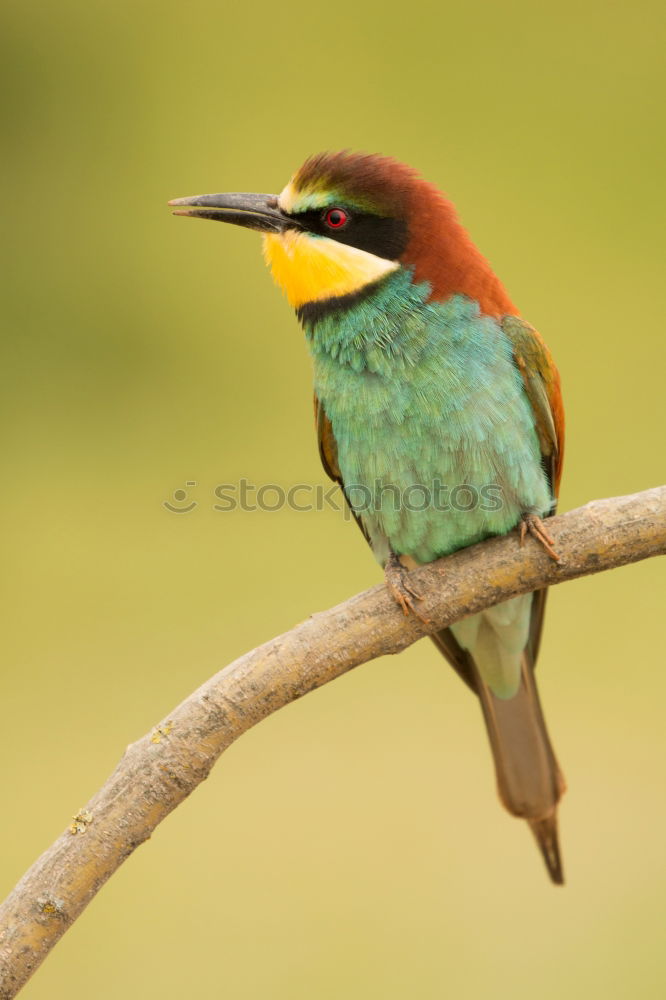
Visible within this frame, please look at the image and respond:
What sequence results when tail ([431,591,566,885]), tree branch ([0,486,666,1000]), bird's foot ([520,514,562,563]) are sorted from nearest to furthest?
tree branch ([0,486,666,1000]) → bird's foot ([520,514,562,563]) → tail ([431,591,566,885])

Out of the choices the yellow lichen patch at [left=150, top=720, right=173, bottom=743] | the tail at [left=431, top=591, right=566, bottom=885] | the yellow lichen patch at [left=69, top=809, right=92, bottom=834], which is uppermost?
the tail at [left=431, top=591, right=566, bottom=885]

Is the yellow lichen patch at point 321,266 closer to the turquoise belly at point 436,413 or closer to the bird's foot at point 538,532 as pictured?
the turquoise belly at point 436,413

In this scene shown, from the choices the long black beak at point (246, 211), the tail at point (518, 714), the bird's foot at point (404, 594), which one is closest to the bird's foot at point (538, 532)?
the bird's foot at point (404, 594)

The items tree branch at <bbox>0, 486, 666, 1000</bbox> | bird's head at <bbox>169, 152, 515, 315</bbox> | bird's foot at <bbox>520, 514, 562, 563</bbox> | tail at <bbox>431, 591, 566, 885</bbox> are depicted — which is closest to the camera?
tree branch at <bbox>0, 486, 666, 1000</bbox>

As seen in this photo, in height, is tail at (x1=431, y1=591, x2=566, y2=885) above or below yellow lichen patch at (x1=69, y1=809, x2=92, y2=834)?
above

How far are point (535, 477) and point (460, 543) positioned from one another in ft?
0.45

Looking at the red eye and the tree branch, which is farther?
the red eye

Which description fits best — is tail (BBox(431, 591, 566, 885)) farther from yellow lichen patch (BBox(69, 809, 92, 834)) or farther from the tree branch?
yellow lichen patch (BBox(69, 809, 92, 834))

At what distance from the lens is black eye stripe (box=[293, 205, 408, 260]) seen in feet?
4.66

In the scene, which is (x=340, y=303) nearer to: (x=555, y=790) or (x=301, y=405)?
(x=555, y=790)

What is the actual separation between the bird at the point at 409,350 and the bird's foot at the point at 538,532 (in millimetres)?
15

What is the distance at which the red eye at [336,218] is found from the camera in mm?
1423

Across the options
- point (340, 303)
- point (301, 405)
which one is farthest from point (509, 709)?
point (301, 405)

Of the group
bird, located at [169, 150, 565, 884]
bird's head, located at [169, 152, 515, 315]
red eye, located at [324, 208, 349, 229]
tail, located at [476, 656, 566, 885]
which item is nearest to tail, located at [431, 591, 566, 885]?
tail, located at [476, 656, 566, 885]
